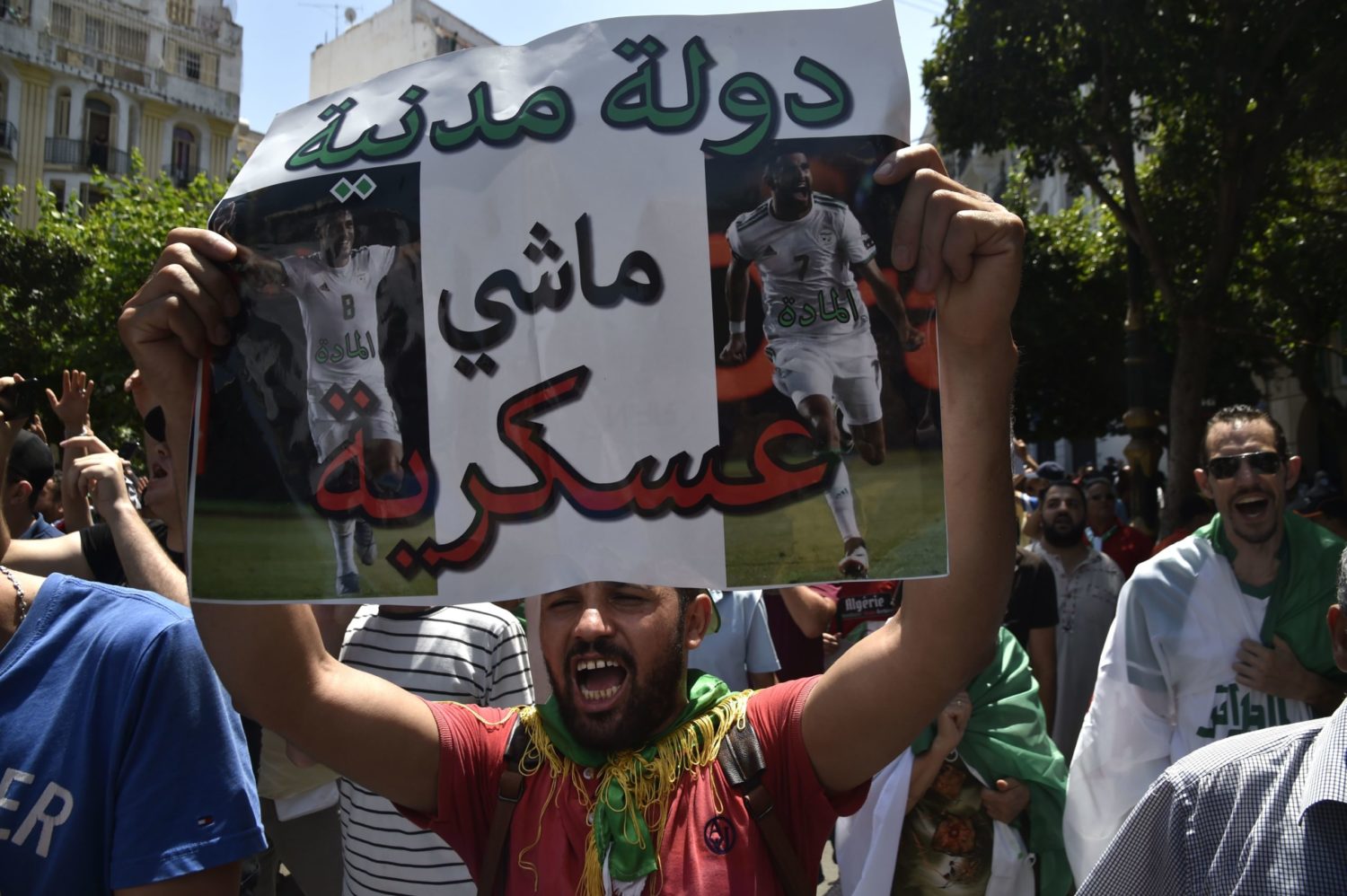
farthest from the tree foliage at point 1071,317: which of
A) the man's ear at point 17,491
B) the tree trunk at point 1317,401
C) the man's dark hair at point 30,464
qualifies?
the man's ear at point 17,491

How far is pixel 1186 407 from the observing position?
38.2ft

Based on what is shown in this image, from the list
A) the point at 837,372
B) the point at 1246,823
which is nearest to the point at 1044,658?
the point at 1246,823

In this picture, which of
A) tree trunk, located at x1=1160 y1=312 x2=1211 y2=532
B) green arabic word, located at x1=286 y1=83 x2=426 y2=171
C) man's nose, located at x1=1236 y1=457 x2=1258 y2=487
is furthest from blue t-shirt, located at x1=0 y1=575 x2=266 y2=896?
tree trunk, located at x1=1160 y1=312 x2=1211 y2=532

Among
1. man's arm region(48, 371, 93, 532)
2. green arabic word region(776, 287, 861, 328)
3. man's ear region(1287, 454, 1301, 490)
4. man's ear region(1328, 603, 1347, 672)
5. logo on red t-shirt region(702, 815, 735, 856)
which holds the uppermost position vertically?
man's arm region(48, 371, 93, 532)

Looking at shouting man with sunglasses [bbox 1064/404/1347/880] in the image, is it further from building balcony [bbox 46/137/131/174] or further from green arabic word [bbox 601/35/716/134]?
building balcony [bbox 46/137/131/174]

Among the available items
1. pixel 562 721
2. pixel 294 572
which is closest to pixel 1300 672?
pixel 562 721

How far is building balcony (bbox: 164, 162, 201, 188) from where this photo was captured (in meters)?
43.2

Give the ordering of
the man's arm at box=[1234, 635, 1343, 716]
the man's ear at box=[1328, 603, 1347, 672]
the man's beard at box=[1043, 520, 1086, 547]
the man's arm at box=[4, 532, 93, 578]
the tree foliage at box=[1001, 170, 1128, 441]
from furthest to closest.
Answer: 1. the tree foliage at box=[1001, 170, 1128, 441]
2. the man's beard at box=[1043, 520, 1086, 547]
3. the man's arm at box=[4, 532, 93, 578]
4. the man's arm at box=[1234, 635, 1343, 716]
5. the man's ear at box=[1328, 603, 1347, 672]

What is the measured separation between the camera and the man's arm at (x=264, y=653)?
71.5 inches

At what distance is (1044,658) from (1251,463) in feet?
5.28

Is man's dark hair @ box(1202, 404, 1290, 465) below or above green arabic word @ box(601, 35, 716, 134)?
below

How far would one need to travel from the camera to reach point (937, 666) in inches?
75.2

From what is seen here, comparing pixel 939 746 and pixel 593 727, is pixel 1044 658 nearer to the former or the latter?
pixel 939 746

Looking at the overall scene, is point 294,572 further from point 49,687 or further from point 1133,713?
point 1133,713
